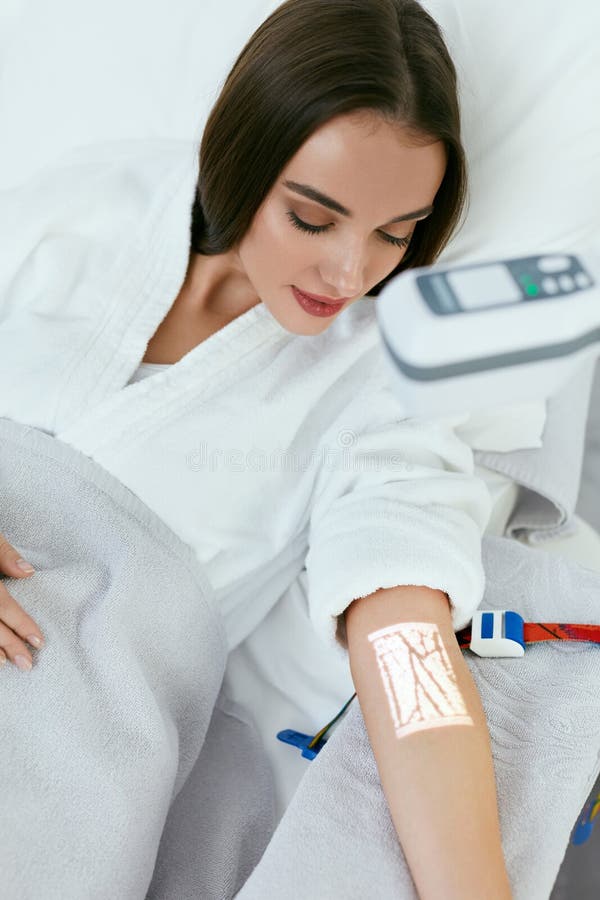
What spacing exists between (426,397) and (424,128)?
0.58 metres

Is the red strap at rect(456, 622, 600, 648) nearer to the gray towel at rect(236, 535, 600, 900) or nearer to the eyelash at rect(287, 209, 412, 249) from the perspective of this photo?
the gray towel at rect(236, 535, 600, 900)

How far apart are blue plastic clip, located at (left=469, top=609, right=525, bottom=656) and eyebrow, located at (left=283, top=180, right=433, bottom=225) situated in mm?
Result: 455

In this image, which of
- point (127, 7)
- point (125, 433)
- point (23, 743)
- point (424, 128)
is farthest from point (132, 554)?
point (127, 7)

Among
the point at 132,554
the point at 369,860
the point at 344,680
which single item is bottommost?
the point at 344,680

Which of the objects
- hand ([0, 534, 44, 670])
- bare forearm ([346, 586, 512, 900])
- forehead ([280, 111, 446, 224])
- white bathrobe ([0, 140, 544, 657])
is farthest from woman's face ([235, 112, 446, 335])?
hand ([0, 534, 44, 670])

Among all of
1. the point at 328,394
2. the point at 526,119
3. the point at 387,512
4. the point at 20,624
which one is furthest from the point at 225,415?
the point at 526,119

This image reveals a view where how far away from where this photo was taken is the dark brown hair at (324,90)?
3.42 ft

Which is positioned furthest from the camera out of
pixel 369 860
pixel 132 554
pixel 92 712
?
pixel 132 554

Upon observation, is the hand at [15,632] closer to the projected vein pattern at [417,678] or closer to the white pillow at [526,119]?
the projected vein pattern at [417,678]

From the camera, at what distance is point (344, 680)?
129 cm

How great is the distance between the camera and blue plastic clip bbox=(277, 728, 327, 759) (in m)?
1.20

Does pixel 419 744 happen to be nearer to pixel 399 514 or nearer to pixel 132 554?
pixel 399 514

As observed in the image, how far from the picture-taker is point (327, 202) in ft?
3.42

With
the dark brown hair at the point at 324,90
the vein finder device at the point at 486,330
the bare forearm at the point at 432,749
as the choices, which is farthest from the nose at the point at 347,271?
the vein finder device at the point at 486,330
